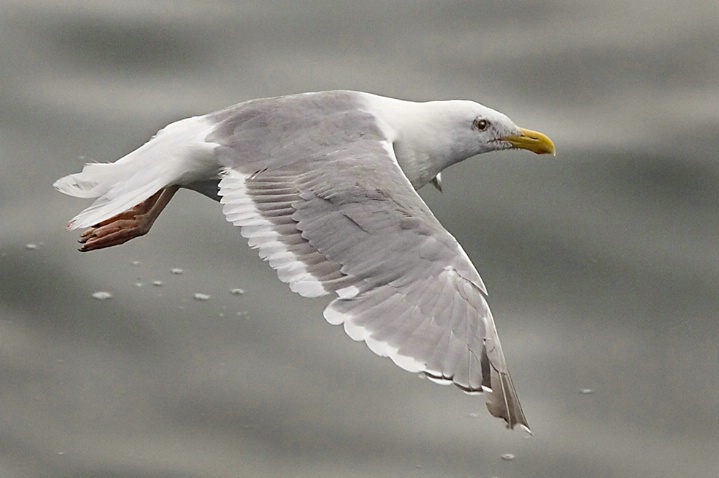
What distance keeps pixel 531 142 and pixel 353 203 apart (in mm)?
794

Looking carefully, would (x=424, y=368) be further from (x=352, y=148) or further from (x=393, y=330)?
(x=352, y=148)

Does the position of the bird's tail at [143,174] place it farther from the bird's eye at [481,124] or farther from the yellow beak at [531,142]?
the yellow beak at [531,142]

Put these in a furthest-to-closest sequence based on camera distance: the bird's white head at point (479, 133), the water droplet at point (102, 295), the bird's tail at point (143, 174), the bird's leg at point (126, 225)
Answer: the water droplet at point (102, 295), the bird's white head at point (479, 133), the bird's leg at point (126, 225), the bird's tail at point (143, 174)

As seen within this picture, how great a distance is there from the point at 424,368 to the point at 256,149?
2.54ft

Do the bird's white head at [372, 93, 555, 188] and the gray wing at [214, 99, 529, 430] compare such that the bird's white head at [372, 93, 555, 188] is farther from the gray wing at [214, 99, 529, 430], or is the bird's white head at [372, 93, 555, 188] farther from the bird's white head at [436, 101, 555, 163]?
the gray wing at [214, 99, 529, 430]

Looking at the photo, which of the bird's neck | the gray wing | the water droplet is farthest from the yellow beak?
the water droplet

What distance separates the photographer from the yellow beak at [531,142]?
3.52 metres

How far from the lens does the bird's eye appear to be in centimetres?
347

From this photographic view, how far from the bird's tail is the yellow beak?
0.79 metres

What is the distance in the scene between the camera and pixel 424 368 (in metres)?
2.60

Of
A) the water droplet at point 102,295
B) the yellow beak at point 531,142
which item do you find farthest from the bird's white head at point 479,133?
the water droplet at point 102,295

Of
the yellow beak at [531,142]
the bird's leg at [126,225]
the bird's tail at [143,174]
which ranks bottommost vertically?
the bird's leg at [126,225]

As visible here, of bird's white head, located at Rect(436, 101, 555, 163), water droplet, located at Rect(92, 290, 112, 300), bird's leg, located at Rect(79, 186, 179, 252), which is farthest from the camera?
water droplet, located at Rect(92, 290, 112, 300)

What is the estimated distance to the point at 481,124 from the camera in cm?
347
